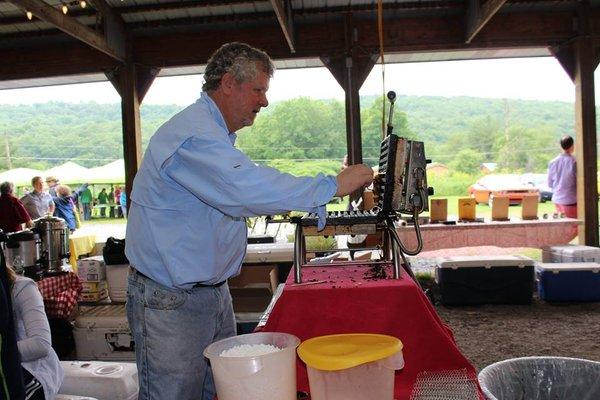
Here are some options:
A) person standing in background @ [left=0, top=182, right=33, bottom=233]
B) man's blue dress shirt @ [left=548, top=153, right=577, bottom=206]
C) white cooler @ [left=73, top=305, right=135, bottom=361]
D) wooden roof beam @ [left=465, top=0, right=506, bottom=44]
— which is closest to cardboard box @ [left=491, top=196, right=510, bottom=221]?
man's blue dress shirt @ [left=548, top=153, right=577, bottom=206]

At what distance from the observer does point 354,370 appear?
3.49 feet

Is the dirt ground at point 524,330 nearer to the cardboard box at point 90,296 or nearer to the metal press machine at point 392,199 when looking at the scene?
the metal press machine at point 392,199

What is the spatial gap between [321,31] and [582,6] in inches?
129

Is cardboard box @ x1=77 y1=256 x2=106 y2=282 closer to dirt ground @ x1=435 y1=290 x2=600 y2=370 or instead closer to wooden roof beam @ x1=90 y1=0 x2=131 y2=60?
dirt ground @ x1=435 y1=290 x2=600 y2=370

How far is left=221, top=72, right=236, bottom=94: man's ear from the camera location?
4.85ft

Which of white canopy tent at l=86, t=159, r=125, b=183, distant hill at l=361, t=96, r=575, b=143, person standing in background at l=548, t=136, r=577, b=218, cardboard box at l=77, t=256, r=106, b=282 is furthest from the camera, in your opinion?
distant hill at l=361, t=96, r=575, b=143

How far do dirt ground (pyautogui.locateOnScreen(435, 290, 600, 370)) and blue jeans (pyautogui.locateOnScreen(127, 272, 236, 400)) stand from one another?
2.42 metres

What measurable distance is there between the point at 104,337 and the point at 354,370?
107 inches

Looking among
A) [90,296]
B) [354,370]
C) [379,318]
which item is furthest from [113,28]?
[354,370]

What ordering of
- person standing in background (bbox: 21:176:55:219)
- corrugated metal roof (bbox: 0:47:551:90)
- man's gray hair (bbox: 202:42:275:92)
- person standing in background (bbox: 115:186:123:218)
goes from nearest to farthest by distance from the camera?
1. man's gray hair (bbox: 202:42:275:92)
2. corrugated metal roof (bbox: 0:47:551:90)
3. person standing in background (bbox: 21:176:55:219)
4. person standing in background (bbox: 115:186:123:218)

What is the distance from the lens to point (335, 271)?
172 cm

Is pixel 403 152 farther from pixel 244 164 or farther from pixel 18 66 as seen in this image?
pixel 18 66

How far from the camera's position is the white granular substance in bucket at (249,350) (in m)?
1.08

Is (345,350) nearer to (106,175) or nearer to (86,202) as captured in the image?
(86,202)
